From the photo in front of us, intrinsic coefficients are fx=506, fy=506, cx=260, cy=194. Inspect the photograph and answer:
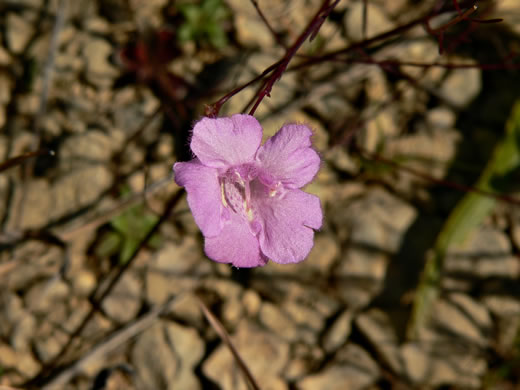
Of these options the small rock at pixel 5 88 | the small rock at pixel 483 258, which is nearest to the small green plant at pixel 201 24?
the small rock at pixel 5 88

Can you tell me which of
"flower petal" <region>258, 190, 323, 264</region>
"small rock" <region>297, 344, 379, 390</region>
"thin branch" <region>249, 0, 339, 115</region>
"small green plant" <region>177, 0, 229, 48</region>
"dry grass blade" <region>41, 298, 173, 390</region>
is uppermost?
"small green plant" <region>177, 0, 229, 48</region>

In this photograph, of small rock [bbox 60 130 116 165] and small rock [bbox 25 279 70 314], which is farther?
small rock [bbox 60 130 116 165]

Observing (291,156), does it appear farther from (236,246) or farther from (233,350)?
(233,350)

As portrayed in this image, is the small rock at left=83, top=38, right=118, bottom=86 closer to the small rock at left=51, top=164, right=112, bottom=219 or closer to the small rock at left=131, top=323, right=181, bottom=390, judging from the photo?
the small rock at left=51, top=164, right=112, bottom=219

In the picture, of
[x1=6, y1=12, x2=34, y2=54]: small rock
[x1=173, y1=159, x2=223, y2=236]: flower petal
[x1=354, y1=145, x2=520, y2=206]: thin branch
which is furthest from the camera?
[x1=6, y1=12, x2=34, y2=54]: small rock

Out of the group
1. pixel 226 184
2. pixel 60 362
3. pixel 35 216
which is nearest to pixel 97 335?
pixel 60 362

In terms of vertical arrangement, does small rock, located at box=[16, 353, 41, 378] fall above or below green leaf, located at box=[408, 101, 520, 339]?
above

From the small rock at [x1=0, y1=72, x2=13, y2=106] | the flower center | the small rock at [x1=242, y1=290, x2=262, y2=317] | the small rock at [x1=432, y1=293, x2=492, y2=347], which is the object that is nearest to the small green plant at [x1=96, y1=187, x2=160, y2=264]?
the small rock at [x1=242, y1=290, x2=262, y2=317]

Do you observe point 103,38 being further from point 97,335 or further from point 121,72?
point 97,335

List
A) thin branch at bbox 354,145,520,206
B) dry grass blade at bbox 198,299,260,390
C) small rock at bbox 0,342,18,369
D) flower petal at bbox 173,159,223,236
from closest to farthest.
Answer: flower petal at bbox 173,159,223,236, dry grass blade at bbox 198,299,260,390, thin branch at bbox 354,145,520,206, small rock at bbox 0,342,18,369
